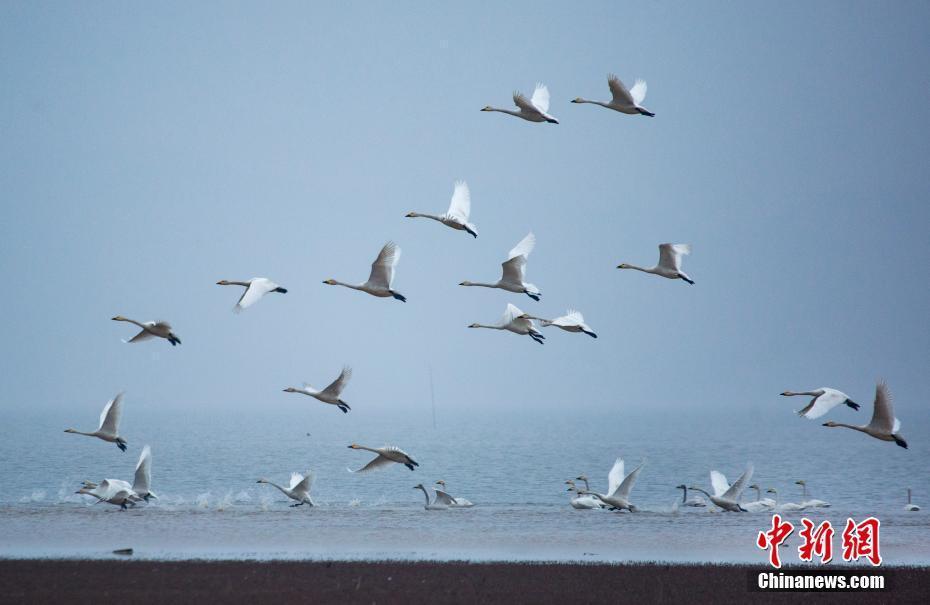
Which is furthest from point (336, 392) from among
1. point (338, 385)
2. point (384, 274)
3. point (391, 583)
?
point (391, 583)

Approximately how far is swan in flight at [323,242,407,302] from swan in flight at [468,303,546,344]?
3.43m

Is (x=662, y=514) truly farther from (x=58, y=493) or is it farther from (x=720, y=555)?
(x=58, y=493)

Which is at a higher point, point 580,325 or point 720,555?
point 580,325

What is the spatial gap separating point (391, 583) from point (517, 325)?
768 cm

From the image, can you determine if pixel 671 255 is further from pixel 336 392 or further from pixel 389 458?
pixel 336 392

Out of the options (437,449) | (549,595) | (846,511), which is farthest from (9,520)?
(437,449)

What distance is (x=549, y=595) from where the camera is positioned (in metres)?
22.8

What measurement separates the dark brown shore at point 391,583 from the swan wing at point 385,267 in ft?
20.6

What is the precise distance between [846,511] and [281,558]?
23603 mm

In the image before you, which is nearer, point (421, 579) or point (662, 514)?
point (421, 579)

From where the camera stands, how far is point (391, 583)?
23.7 meters

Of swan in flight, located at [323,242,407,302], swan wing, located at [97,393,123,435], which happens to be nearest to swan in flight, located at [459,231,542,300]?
swan in flight, located at [323,242,407,302]

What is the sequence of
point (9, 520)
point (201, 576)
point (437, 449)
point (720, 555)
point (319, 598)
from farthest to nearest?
1. point (437, 449)
2. point (9, 520)
3. point (720, 555)
4. point (201, 576)
5. point (319, 598)

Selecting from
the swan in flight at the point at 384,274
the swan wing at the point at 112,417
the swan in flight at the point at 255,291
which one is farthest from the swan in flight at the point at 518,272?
the swan wing at the point at 112,417
